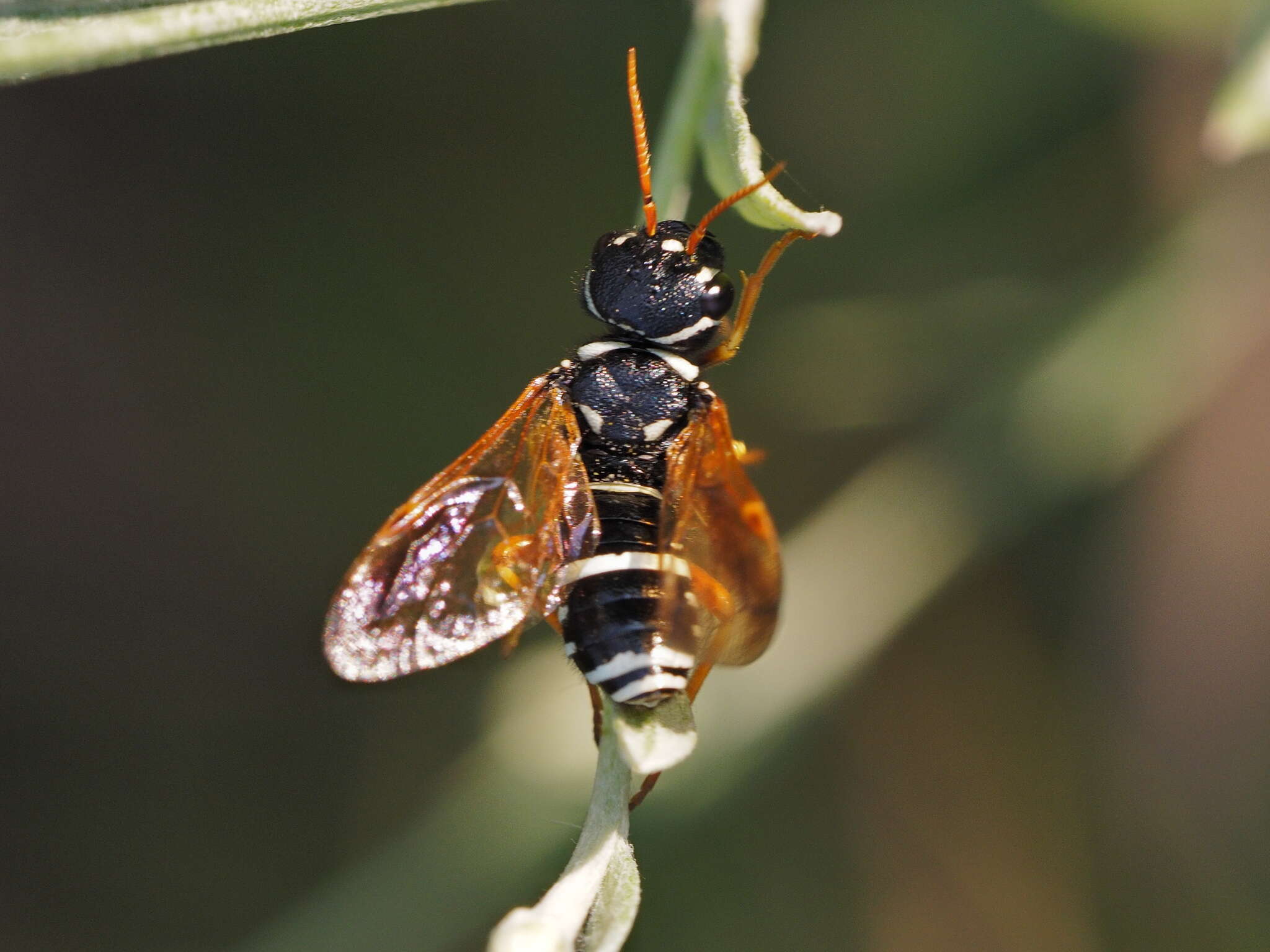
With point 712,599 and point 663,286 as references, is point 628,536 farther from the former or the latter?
point 663,286

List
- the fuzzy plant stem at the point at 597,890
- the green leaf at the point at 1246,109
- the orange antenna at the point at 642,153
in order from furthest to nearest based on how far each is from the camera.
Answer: the orange antenna at the point at 642,153
the green leaf at the point at 1246,109
the fuzzy plant stem at the point at 597,890

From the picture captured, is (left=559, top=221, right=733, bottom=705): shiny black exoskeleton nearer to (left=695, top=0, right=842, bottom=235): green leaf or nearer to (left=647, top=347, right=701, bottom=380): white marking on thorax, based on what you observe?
(left=647, top=347, right=701, bottom=380): white marking on thorax

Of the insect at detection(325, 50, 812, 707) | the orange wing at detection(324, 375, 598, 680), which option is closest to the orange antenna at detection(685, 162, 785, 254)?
the insect at detection(325, 50, 812, 707)

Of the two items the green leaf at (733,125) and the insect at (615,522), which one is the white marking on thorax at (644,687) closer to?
the insect at (615,522)

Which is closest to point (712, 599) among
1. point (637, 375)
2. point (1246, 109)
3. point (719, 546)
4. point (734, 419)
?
point (719, 546)

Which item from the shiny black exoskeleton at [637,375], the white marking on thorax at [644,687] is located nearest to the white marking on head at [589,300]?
the shiny black exoskeleton at [637,375]

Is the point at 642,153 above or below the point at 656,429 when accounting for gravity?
above
